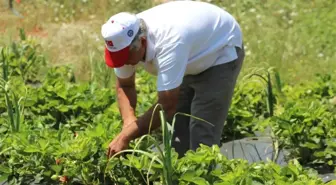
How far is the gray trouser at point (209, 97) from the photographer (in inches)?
166

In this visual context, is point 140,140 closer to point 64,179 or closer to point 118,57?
point 118,57

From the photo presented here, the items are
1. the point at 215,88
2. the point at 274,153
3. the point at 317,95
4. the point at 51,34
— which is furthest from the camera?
the point at 51,34

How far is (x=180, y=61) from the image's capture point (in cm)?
376

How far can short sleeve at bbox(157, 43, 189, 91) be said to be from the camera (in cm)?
375

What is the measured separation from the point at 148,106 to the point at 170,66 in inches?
60.4

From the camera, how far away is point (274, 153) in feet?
15.4

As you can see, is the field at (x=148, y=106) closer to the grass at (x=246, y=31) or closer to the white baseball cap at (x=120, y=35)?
the grass at (x=246, y=31)

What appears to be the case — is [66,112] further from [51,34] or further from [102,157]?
[51,34]

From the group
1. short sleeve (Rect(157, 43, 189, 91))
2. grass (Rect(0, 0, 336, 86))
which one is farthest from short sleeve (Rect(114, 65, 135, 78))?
grass (Rect(0, 0, 336, 86))

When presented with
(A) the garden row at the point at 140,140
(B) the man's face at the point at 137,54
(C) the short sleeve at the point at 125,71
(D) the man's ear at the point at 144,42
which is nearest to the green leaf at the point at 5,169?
(A) the garden row at the point at 140,140

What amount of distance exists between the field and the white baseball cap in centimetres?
41

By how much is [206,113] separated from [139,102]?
1196 millimetres

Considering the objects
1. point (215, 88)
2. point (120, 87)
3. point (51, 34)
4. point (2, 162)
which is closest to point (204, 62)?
point (215, 88)

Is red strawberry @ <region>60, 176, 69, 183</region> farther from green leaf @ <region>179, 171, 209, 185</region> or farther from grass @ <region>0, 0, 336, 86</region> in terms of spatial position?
grass @ <region>0, 0, 336, 86</region>
